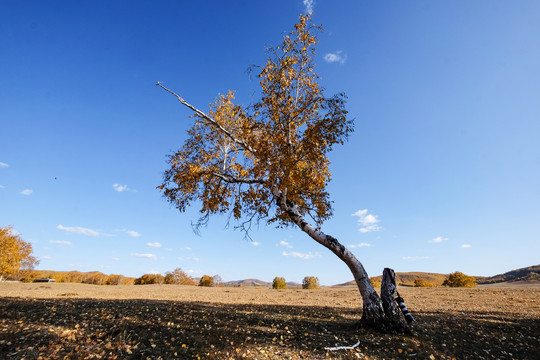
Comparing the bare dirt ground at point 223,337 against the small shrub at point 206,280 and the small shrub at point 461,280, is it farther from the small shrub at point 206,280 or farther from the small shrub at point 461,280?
the small shrub at point 206,280

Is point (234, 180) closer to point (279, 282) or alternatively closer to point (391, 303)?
point (391, 303)

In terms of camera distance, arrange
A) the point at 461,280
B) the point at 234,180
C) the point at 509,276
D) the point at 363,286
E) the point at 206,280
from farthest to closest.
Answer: the point at 509,276 → the point at 206,280 → the point at 461,280 → the point at 234,180 → the point at 363,286

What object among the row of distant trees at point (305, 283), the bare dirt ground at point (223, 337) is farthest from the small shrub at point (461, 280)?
the bare dirt ground at point (223, 337)

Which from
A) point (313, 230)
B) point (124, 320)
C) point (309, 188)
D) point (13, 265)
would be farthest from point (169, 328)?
point (13, 265)

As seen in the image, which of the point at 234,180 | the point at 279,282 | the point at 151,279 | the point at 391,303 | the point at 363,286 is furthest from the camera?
the point at 151,279

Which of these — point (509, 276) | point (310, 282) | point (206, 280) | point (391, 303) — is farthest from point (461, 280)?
point (509, 276)

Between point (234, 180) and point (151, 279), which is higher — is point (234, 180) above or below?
above

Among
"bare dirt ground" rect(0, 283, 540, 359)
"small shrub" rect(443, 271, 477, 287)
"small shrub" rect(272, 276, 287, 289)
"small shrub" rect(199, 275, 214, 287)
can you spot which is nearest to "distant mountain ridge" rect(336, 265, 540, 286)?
"small shrub" rect(443, 271, 477, 287)

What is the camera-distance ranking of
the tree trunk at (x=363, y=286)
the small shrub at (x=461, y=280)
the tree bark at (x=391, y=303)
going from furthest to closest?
the small shrub at (x=461, y=280) < the tree trunk at (x=363, y=286) < the tree bark at (x=391, y=303)

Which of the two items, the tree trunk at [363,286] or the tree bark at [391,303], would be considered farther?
the tree trunk at [363,286]

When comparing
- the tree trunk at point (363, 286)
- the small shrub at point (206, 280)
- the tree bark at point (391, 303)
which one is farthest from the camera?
the small shrub at point (206, 280)

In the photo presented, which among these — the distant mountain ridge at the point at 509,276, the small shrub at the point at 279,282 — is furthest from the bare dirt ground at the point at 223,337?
the distant mountain ridge at the point at 509,276

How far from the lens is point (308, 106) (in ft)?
41.8

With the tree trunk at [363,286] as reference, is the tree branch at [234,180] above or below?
above
